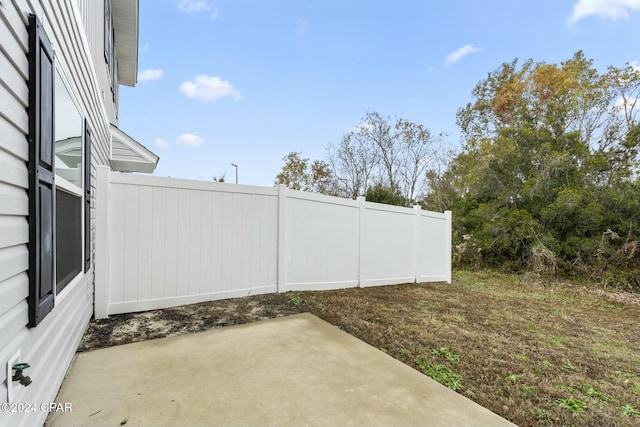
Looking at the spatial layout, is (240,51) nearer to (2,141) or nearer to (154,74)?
(154,74)

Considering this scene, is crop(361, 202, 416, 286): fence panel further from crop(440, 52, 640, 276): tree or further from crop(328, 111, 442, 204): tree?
crop(328, 111, 442, 204): tree

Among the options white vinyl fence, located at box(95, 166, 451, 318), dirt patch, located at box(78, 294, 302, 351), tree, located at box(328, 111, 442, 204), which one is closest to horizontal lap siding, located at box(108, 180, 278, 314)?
white vinyl fence, located at box(95, 166, 451, 318)

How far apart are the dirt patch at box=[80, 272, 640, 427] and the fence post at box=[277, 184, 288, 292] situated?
0.26 meters

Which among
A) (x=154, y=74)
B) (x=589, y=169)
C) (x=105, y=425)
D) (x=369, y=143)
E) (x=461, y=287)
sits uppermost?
(x=154, y=74)

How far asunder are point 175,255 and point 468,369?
3216 mm

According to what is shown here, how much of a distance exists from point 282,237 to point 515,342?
305 cm

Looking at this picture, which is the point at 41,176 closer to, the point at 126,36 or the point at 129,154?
the point at 129,154

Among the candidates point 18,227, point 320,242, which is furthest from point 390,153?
point 18,227

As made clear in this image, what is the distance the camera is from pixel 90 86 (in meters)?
2.99

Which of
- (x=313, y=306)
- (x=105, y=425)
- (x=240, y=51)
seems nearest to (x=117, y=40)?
(x=240, y=51)

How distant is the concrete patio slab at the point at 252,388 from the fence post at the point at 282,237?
175 cm

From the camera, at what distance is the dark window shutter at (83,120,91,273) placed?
266cm

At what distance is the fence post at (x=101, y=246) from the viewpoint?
309 centimetres

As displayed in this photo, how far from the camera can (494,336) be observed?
10.1ft
